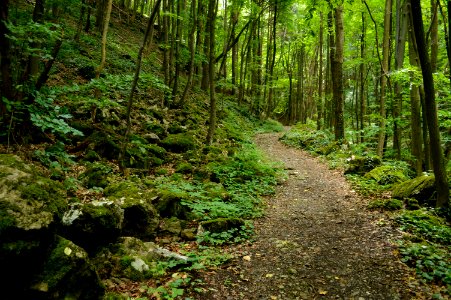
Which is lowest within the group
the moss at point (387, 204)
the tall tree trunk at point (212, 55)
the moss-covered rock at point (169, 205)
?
the moss-covered rock at point (169, 205)

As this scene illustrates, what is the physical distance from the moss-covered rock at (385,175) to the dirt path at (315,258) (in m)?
1.21

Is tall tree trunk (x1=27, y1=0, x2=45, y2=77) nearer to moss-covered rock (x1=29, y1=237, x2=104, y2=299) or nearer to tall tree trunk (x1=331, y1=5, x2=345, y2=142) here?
moss-covered rock (x1=29, y1=237, x2=104, y2=299)

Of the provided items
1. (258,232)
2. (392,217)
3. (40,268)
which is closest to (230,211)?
(258,232)

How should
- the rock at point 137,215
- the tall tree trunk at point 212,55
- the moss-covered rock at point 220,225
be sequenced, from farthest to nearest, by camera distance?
the tall tree trunk at point 212,55
the moss-covered rock at point 220,225
the rock at point 137,215

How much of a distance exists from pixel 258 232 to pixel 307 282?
1.80 m

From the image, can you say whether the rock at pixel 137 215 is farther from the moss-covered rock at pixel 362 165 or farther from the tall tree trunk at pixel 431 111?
the moss-covered rock at pixel 362 165

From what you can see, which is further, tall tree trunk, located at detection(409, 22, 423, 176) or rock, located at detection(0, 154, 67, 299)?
tall tree trunk, located at detection(409, 22, 423, 176)

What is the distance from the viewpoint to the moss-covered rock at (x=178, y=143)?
11031 millimetres

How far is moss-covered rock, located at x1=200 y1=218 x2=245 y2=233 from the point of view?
231 inches

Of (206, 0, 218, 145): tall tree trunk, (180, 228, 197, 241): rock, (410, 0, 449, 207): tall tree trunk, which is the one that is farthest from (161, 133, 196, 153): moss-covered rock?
(410, 0, 449, 207): tall tree trunk

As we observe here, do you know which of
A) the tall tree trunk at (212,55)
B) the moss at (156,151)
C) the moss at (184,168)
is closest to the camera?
the moss at (184,168)

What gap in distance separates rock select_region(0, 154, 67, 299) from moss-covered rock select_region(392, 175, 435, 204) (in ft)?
23.1

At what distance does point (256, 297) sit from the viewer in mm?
4137

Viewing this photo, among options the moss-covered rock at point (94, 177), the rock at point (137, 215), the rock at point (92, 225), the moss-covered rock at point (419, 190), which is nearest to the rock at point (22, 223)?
the rock at point (92, 225)
